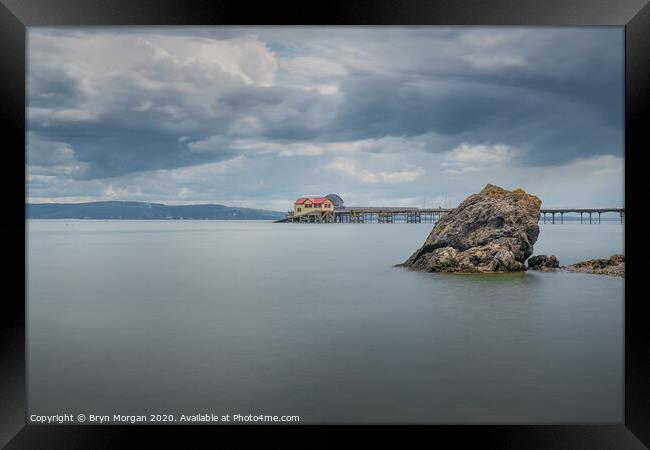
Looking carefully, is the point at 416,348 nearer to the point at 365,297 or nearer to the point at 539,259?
the point at 365,297

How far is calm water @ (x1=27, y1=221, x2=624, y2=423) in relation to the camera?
5.75m

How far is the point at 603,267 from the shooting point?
48.0 feet

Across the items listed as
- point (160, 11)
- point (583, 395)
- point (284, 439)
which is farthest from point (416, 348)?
point (160, 11)

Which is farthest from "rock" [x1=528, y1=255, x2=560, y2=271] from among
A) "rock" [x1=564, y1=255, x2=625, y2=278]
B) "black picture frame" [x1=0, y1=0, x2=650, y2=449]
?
"black picture frame" [x1=0, y1=0, x2=650, y2=449]

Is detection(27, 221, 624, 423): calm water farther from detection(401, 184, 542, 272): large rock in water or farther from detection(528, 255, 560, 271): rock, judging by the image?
detection(528, 255, 560, 271): rock

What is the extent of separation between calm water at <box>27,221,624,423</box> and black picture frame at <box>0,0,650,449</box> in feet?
4.04

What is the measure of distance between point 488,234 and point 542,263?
6.64 feet

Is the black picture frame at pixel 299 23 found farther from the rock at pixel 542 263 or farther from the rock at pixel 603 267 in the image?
the rock at pixel 542 263

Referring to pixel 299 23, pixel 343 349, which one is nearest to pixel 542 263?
pixel 343 349

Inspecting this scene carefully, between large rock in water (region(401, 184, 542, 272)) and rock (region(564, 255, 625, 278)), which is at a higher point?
large rock in water (region(401, 184, 542, 272))

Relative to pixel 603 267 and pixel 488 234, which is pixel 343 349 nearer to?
pixel 488 234

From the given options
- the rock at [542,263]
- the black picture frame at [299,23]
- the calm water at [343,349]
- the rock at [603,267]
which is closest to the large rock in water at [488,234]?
the rock at [542,263]

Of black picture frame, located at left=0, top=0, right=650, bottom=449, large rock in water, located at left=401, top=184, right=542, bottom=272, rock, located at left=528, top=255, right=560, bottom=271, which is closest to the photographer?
black picture frame, located at left=0, top=0, right=650, bottom=449

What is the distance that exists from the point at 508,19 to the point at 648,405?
10.9 feet
